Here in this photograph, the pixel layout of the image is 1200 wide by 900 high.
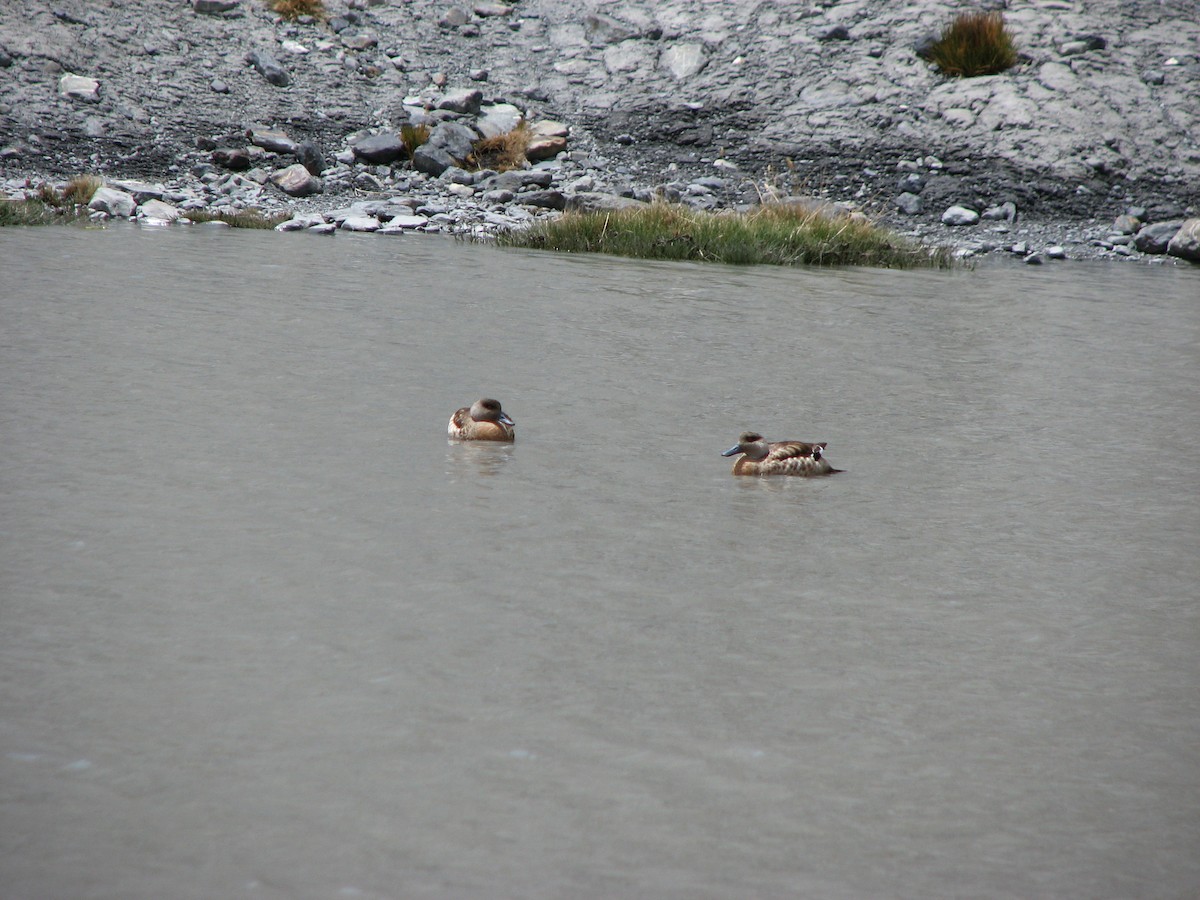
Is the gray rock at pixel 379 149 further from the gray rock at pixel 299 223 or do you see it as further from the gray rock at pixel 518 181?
the gray rock at pixel 299 223

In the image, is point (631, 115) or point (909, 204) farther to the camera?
point (631, 115)

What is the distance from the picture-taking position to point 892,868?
111 inches

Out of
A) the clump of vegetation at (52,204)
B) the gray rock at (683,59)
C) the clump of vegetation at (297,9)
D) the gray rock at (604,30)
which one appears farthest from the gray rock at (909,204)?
→ the clump of vegetation at (297,9)

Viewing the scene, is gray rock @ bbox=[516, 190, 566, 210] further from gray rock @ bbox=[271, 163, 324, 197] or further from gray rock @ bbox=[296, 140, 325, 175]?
gray rock @ bbox=[296, 140, 325, 175]

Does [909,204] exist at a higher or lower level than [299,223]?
higher

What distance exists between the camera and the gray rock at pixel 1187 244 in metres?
17.7

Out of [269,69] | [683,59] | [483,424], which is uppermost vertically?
[683,59]

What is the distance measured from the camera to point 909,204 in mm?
18797

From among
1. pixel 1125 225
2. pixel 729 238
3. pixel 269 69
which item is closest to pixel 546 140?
pixel 269 69

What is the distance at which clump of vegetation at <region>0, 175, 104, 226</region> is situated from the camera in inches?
557

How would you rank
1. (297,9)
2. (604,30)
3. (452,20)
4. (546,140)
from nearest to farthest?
(546,140), (297,9), (604,30), (452,20)

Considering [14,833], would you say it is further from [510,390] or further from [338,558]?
[510,390]

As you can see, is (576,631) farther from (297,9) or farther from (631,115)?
(297,9)

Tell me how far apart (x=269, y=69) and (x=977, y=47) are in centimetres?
1167
